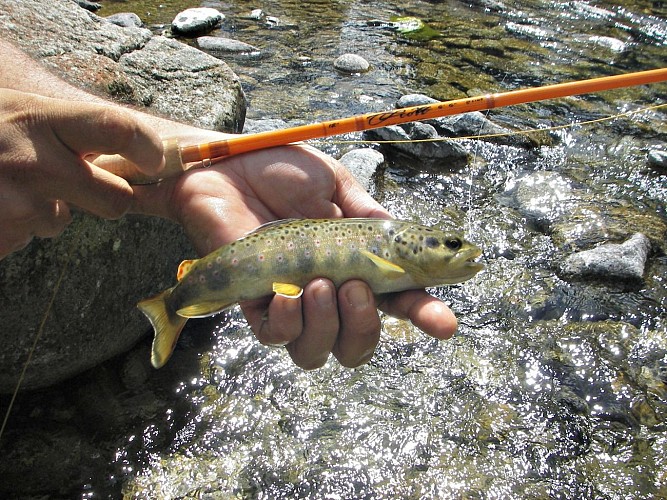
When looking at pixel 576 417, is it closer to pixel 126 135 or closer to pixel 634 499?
pixel 634 499

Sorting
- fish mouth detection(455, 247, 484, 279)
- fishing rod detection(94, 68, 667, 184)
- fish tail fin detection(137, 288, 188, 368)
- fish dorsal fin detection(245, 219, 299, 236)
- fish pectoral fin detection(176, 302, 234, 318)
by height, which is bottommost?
fish tail fin detection(137, 288, 188, 368)

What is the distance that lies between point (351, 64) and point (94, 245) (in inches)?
290

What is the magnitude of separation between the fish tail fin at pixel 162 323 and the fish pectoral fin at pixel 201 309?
0.35 ft

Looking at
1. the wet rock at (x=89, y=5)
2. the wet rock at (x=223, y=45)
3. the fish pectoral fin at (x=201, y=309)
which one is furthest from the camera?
the wet rock at (x=89, y=5)

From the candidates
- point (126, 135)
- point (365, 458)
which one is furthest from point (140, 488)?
point (126, 135)

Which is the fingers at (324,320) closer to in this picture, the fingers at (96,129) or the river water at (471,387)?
the fingers at (96,129)

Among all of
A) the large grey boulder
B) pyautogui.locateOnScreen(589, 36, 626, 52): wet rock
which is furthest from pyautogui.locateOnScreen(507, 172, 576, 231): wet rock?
pyautogui.locateOnScreen(589, 36, 626, 52): wet rock

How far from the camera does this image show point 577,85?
14.5ft

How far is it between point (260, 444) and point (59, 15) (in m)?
4.61

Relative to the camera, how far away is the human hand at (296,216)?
3.13m

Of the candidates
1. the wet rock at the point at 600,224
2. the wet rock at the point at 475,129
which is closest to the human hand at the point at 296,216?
the wet rock at the point at 600,224

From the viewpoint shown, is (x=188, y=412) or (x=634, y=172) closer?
(x=188, y=412)

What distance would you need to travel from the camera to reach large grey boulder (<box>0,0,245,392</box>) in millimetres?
4102

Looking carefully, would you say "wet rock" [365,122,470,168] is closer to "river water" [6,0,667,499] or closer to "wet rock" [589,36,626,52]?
"river water" [6,0,667,499]
